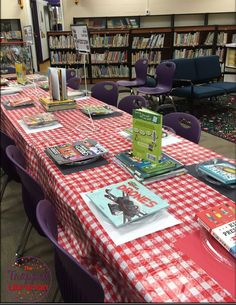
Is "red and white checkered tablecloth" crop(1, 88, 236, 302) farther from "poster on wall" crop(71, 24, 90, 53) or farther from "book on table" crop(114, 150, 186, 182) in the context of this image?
"poster on wall" crop(71, 24, 90, 53)

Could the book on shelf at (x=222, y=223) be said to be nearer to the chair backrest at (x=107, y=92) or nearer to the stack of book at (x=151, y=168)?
the stack of book at (x=151, y=168)

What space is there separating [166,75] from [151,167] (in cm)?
391

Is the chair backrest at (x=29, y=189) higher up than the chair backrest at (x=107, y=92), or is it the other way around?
the chair backrest at (x=107, y=92)

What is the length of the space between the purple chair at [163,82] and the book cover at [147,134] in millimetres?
3418

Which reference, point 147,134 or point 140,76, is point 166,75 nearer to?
point 140,76

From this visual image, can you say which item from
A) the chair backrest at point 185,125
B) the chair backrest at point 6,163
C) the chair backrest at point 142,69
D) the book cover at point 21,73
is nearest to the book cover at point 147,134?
the chair backrest at point 185,125

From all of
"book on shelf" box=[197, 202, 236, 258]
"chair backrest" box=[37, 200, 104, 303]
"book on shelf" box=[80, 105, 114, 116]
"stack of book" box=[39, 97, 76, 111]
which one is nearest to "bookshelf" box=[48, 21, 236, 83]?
"stack of book" box=[39, 97, 76, 111]

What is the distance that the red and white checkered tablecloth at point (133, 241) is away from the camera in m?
0.81

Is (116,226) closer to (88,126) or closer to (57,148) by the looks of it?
(57,148)

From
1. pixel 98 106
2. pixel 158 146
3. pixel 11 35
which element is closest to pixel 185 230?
pixel 158 146

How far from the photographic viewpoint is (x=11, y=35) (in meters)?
7.81

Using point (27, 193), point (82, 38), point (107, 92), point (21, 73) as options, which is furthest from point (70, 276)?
point (21, 73)

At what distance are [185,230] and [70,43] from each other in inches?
267

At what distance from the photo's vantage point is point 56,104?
255cm
